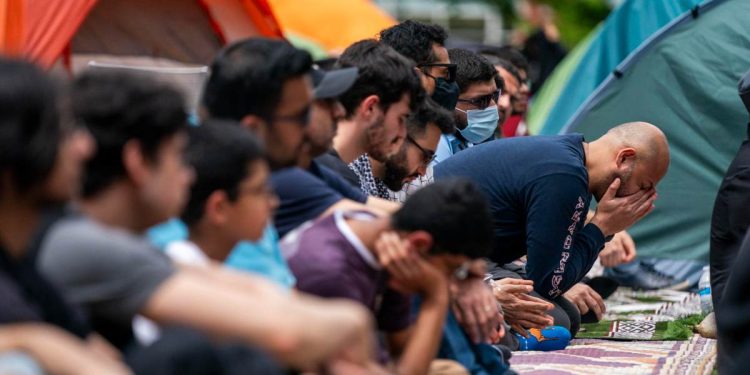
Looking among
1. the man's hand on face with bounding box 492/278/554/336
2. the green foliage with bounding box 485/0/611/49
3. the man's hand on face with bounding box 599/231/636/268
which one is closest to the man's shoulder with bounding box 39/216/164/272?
the man's hand on face with bounding box 492/278/554/336

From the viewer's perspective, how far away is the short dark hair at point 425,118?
5.07 meters

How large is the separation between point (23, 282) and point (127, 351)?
0.28 meters

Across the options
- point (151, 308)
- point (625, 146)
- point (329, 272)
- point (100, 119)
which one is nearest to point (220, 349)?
point (151, 308)

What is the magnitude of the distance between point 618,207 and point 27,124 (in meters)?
3.50

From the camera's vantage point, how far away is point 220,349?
260 centimetres

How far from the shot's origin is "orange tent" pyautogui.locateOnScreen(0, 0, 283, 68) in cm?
735

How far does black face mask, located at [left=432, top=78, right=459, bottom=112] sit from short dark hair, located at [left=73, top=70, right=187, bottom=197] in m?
2.97

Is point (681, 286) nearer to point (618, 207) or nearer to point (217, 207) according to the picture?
point (618, 207)

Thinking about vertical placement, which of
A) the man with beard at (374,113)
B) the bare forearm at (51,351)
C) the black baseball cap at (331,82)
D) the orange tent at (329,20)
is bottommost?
the orange tent at (329,20)

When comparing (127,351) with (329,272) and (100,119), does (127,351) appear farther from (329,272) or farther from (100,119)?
(329,272)

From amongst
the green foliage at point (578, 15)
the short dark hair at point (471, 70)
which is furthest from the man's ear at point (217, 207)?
the green foliage at point (578, 15)

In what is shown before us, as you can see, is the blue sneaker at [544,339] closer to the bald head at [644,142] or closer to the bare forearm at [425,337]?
the bald head at [644,142]

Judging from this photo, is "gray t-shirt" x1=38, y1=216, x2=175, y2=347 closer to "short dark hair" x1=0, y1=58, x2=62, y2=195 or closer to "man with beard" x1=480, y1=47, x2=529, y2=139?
"short dark hair" x1=0, y1=58, x2=62, y2=195

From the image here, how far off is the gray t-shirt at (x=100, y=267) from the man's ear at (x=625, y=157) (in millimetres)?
3207
